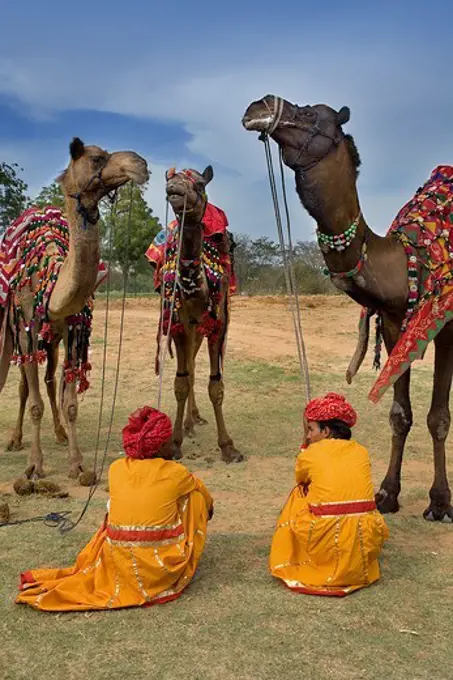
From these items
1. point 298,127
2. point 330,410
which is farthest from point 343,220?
point 330,410

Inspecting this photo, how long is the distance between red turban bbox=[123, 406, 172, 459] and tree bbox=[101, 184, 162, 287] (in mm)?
1165

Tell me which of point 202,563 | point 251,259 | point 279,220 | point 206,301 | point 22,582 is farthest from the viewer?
point 251,259

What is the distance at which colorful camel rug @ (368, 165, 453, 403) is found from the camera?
15.8 ft

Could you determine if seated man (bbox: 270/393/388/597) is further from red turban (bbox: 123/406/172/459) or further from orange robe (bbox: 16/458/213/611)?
red turban (bbox: 123/406/172/459)

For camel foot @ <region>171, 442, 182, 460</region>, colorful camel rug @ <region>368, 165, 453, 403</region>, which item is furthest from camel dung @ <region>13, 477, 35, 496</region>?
colorful camel rug @ <region>368, 165, 453, 403</region>

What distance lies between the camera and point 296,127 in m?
4.61

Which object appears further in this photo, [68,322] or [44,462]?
[44,462]

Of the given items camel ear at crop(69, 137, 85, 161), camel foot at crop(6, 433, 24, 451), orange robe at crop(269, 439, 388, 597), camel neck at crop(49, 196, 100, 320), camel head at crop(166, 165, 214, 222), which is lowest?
camel foot at crop(6, 433, 24, 451)

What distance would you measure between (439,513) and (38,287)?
4.03 m

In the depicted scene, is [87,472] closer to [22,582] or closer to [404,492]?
[22,582]

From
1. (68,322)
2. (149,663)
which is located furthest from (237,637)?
(68,322)

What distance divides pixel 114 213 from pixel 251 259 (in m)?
33.5

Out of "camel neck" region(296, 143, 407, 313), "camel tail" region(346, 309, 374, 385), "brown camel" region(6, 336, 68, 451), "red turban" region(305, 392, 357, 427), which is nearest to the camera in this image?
"red turban" region(305, 392, 357, 427)

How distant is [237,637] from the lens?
3387 millimetres
